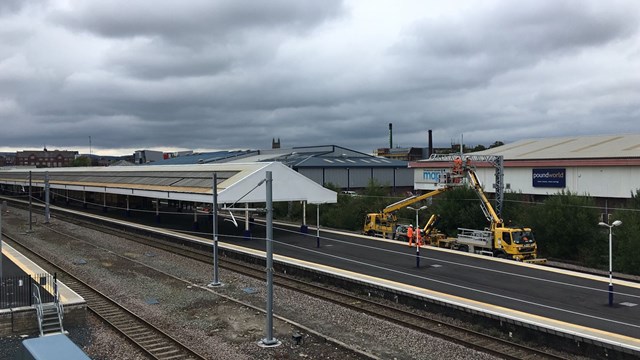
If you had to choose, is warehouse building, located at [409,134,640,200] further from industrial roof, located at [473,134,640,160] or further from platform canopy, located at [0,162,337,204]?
platform canopy, located at [0,162,337,204]

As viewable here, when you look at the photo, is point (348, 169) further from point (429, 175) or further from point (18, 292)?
point (18, 292)

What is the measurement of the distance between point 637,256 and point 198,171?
31.9m

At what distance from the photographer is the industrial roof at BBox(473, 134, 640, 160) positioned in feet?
148

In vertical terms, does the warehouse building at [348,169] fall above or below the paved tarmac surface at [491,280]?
above

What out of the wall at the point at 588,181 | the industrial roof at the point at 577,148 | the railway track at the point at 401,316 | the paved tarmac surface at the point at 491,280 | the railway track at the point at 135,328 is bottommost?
the railway track at the point at 401,316

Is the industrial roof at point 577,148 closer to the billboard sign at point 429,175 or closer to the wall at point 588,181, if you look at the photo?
the wall at point 588,181

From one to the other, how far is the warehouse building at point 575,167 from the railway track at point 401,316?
969 inches

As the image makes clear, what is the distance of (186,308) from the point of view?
18.6 metres

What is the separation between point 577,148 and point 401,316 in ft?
136

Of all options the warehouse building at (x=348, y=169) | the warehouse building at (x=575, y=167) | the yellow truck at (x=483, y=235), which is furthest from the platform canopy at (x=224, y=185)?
the warehouse building at (x=348, y=169)

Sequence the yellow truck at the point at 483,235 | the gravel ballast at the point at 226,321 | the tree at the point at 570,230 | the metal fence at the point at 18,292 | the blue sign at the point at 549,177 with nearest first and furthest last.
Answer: the gravel ballast at the point at 226,321 < the metal fence at the point at 18,292 < the yellow truck at the point at 483,235 < the tree at the point at 570,230 < the blue sign at the point at 549,177

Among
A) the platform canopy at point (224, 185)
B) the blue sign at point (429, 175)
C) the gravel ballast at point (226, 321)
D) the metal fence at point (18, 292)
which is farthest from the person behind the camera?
the blue sign at point (429, 175)

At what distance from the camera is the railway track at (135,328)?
14109mm

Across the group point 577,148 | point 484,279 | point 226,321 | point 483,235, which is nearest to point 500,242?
point 483,235
